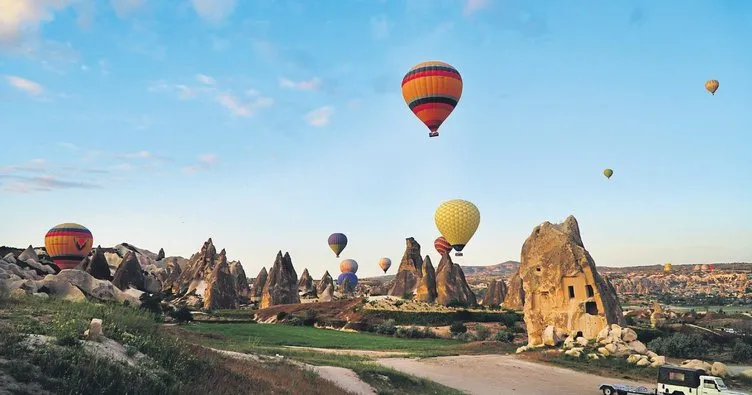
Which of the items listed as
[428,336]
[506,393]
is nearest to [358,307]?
[428,336]

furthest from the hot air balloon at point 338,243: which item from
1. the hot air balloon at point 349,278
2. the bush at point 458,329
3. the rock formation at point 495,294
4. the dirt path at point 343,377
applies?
the dirt path at point 343,377

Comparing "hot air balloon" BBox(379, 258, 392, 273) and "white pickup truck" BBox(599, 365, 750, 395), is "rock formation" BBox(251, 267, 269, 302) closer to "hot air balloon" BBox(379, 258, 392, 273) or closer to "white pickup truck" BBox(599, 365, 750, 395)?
"hot air balloon" BBox(379, 258, 392, 273)

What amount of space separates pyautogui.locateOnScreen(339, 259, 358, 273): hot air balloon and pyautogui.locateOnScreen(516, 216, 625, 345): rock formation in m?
113

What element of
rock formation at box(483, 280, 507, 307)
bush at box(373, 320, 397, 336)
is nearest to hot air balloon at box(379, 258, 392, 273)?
rock formation at box(483, 280, 507, 307)

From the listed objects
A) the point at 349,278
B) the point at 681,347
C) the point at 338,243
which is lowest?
the point at 681,347

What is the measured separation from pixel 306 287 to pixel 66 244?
166 ft

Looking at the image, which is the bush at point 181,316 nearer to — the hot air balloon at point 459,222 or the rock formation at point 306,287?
the hot air balloon at point 459,222

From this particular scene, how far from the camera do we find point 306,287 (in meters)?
106

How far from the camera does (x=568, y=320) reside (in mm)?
32969

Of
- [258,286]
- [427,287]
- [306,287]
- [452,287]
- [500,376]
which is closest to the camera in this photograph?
[500,376]

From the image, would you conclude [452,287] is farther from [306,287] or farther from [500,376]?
[306,287]

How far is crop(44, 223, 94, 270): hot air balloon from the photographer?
63.3 metres

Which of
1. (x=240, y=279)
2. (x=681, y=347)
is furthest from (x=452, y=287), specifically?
(x=240, y=279)

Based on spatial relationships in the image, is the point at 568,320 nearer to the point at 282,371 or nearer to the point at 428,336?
the point at 428,336
